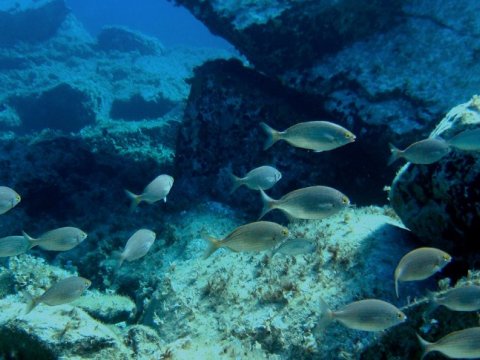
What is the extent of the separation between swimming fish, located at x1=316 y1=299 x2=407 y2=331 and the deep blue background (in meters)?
55.1

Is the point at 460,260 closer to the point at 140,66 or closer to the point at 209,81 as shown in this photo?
the point at 209,81

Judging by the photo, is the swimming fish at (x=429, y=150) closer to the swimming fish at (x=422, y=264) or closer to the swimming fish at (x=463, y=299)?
the swimming fish at (x=422, y=264)

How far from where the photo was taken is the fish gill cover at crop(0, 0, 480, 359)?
3.69 m

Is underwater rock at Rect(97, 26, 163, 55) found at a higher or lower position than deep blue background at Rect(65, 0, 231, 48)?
higher

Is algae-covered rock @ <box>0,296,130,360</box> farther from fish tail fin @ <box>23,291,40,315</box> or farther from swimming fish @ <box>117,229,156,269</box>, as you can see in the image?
swimming fish @ <box>117,229,156,269</box>

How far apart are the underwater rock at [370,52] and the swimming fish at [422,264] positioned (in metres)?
3.70

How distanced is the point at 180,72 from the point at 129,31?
8663 mm

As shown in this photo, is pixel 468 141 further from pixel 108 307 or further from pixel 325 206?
pixel 108 307

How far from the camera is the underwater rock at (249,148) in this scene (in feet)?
26.3

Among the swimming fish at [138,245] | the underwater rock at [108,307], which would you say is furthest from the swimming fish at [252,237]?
the underwater rock at [108,307]

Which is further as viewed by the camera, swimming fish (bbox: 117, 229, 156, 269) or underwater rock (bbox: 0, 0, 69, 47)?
underwater rock (bbox: 0, 0, 69, 47)

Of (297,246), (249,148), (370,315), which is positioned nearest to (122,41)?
(249,148)

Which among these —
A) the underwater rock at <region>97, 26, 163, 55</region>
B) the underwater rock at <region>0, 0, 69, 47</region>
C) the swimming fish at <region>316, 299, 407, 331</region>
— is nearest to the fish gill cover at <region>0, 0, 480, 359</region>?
the swimming fish at <region>316, 299, 407, 331</region>

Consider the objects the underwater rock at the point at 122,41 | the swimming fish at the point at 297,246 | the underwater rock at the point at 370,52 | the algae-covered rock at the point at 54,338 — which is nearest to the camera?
the algae-covered rock at the point at 54,338
